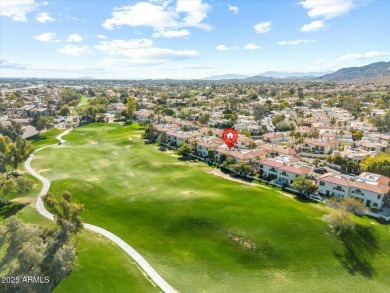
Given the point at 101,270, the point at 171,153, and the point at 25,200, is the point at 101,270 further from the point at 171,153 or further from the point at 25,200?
the point at 171,153

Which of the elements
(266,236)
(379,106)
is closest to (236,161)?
(266,236)

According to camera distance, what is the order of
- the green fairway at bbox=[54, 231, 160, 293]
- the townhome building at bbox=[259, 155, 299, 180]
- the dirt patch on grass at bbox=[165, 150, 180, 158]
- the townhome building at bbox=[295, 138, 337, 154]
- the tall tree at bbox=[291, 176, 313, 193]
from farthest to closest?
the townhome building at bbox=[295, 138, 337, 154], the dirt patch on grass at bbox=[165, 150, 180, 158], the townhome building at bbox=[259, 155, 299, 180], the tall tree at bbox=[291, 176, 313, 193], the green fairway at bbox=[54, 231, 160, 293]

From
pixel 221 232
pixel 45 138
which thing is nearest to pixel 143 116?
pixel 45 138

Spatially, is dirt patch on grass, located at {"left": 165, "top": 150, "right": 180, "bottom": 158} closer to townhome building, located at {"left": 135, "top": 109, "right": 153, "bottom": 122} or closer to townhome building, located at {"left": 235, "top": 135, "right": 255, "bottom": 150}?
townhome building, located at {"left": 235, "top": 135, "right": 255, "bottom": 150}

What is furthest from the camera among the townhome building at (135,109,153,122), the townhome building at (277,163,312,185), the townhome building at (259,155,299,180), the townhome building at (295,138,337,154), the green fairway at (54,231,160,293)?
the townhome building at (135,109,153,122)

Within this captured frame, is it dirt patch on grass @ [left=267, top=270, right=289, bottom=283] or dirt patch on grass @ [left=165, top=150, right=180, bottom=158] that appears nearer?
dirt patch on grass @ [left=267, top=270, right=289, bottom=283]

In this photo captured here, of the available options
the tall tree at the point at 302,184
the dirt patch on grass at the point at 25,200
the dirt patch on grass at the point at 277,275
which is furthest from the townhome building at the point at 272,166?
the dirt patch on grass at the point at 25,200

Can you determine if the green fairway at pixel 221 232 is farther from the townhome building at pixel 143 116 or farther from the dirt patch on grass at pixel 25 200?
the townhome building at pixel 143 116

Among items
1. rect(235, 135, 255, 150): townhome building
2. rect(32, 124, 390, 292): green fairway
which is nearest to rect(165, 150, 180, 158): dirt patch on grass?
rect(32, 124, 390, 292): green fairway
